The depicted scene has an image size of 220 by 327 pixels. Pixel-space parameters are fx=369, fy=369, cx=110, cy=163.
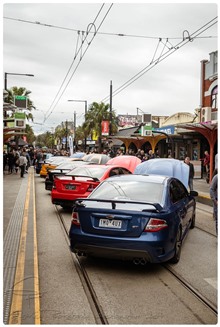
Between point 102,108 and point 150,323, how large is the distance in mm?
41458

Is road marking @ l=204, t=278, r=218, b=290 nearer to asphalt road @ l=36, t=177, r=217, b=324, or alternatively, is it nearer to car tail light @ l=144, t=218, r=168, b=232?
asphalt road @ l=36, t=177, r=217, b=324

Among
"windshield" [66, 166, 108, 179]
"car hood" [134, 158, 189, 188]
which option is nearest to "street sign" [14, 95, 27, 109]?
"car hood" [134, 158, 189, 188]

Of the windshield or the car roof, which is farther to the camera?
the windshield

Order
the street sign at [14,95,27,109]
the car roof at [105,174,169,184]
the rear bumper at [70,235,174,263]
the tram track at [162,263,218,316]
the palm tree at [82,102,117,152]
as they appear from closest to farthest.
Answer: the tram track at [162,263,218,316]
the rear bumper at [70,235,174,263]
the car roof at [105,174,169,184]
the street sign at [14,95,27,109]
the palm tree at [82,102,117,152]

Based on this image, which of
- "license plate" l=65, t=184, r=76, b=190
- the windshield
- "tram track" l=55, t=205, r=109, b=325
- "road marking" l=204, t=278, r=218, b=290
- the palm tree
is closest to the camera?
"tram track" l=55, t=205, r=109, b=325

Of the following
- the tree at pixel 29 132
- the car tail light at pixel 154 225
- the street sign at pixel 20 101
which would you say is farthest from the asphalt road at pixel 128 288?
the tree at pixel 29 132

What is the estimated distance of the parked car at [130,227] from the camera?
5297 mm

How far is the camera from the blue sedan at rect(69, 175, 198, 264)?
209 inches

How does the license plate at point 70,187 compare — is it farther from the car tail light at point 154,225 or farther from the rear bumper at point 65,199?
the car tail light at point 154,225

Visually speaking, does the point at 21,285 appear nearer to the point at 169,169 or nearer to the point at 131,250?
the point at 131,250

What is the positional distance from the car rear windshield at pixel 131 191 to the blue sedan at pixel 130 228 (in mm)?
17

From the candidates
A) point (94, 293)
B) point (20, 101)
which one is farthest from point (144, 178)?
point (20, 101)

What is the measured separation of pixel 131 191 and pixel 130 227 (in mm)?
1146

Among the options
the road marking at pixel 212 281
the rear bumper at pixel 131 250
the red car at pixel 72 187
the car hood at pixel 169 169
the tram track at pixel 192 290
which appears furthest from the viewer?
the car hood at pixel 169 169
